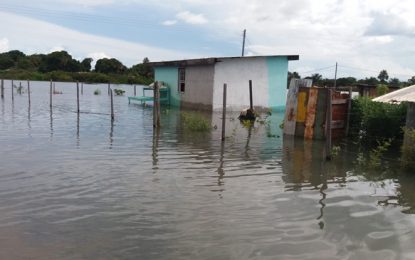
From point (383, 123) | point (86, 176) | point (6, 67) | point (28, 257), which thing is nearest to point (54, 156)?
point (86, 176)

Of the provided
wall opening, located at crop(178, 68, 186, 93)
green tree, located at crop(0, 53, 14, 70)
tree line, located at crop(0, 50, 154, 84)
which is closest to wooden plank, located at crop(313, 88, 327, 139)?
wall opening, located at crop(178, 68, 186, 93)

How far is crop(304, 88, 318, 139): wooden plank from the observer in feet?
50.1

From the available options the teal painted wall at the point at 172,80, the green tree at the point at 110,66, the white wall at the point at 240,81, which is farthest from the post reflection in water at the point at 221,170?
the green tree at the point at 110,66

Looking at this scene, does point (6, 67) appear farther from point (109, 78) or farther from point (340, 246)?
point (340, 246)

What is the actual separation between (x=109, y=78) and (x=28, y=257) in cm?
7726

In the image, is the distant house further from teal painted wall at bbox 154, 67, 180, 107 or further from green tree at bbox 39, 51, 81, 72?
green tree at bbox 39, 51, 81, 72

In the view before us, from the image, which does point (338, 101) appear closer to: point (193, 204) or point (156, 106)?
point (156, 106)

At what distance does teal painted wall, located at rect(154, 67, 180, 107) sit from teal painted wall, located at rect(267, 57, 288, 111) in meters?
6.43

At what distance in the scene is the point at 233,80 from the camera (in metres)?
26.6

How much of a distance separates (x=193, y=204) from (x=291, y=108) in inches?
371

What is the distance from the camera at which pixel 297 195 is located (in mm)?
8445

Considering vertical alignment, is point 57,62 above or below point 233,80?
above

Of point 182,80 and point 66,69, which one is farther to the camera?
point 66,69

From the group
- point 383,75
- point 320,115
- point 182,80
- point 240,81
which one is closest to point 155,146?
point 320,115
